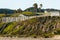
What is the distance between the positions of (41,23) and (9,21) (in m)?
13.3

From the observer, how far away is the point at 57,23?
2694 inches

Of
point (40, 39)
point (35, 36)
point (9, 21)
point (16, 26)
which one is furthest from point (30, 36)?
point (9, 21)

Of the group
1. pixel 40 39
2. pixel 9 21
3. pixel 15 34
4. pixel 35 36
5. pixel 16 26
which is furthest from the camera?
pixel 9 21

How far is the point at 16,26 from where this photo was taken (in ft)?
239

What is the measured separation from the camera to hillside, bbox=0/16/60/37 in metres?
65.8

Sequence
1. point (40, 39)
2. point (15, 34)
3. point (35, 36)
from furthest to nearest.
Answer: point (15, 34) < point (35, 36) < point (40, 39)

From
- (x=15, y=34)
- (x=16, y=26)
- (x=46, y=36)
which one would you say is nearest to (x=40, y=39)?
(x=46, y=36)

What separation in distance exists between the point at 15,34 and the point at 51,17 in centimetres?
998

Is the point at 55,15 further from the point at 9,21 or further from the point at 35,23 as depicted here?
the point at 9,21

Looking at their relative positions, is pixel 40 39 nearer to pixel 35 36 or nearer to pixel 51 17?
pixel 35 36

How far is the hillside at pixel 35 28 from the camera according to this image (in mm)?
65812

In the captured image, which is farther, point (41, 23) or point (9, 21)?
point (9, 21)

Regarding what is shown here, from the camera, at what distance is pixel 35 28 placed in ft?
227

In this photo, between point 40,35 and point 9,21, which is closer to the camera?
point 40,35
